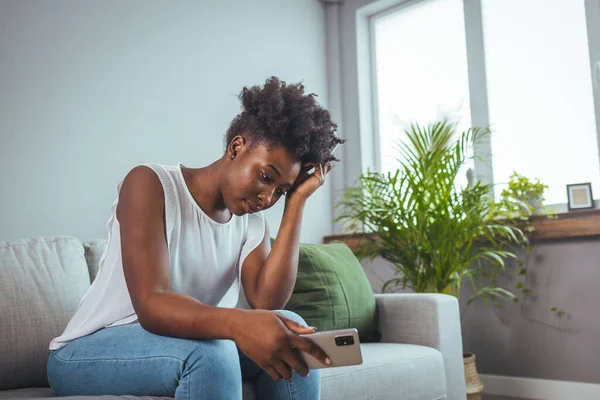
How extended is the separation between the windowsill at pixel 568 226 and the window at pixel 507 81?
185 millimetres

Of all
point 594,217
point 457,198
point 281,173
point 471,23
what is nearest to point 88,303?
point 281,173

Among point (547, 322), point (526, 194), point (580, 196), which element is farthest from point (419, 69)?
point (547, 322)

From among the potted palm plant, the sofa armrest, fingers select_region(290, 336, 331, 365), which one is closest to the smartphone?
fingers select_region(290, 336, 331, 365)

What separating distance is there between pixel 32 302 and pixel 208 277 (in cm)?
53

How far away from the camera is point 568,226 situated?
8.86ft

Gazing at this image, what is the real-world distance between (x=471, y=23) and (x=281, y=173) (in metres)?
2.33

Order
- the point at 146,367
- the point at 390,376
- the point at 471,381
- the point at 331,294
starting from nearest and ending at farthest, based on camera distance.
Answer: the point at 146,367 → the point at 390,376 → the point at 331,294 → the point at 471,381

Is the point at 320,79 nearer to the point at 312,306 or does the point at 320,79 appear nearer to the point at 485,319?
the point at 485,319

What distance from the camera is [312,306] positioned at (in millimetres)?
2018

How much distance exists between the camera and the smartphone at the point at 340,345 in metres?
0.88

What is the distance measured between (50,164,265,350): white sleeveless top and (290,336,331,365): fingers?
1.37ft

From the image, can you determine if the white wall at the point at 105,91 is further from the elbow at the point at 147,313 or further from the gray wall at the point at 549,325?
the elbow at the point at 147,313

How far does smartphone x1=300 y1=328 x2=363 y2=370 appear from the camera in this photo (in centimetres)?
88

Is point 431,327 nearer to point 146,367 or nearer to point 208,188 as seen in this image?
point 208,188
